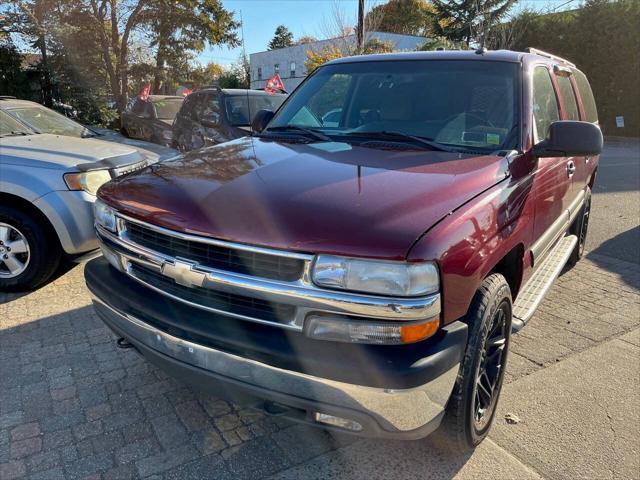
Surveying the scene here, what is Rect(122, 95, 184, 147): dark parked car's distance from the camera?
991 cm

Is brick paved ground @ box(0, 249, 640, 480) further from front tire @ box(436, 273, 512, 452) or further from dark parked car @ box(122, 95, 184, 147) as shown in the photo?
dark parked car @ box(122, 95, 184, 147)

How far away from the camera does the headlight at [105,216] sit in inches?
103

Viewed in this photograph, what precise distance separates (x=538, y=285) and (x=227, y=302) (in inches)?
91.1

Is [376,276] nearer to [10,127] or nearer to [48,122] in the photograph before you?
[10,127]

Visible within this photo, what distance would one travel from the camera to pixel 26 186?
407cm

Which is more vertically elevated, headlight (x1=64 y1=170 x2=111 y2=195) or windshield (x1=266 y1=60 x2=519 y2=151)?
windshield (x1=266 y1=60 x2=519 y2=151)

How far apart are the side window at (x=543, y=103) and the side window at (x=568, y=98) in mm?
331

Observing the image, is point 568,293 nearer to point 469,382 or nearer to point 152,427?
point 469,382

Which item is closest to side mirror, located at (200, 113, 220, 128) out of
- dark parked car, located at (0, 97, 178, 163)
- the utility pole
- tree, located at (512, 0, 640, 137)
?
dark parked car, located at (0, 97, 178, 163)

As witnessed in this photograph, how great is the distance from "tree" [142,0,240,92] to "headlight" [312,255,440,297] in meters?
20.2

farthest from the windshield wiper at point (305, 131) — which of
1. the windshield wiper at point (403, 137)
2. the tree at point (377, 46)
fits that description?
the tree at point (377, 46)

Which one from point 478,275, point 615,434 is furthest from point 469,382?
point 615,434

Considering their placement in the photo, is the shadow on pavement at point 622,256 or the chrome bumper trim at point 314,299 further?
the shadow on pavement at point 622,256

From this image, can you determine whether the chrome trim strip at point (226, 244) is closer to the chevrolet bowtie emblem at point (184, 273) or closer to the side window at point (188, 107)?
the chevrolet bowtie emblem at point (184, 273)
